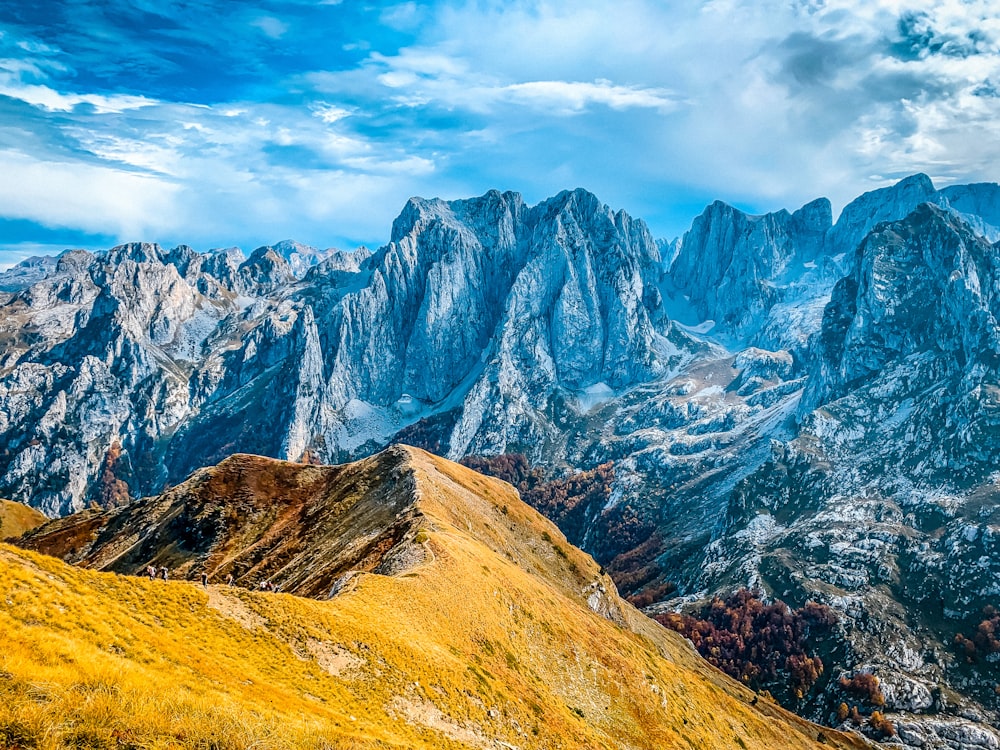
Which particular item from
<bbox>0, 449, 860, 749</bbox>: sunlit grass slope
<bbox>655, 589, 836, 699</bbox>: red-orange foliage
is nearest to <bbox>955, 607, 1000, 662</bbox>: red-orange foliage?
<bbox>655, 589, 836, 699</bbox>: red-orange foliage

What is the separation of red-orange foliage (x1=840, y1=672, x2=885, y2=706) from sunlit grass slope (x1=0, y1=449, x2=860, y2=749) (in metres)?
102

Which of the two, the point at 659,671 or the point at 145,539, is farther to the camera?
the point at 145,539

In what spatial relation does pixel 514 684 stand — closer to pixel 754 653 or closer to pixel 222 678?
pixel 222 678

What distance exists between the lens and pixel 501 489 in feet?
458

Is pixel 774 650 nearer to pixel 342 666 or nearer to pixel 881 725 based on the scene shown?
pixel 881 725

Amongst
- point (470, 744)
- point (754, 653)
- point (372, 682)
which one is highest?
point (372, 682)

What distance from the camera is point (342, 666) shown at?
116 ft

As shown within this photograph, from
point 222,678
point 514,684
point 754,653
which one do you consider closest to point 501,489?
point 514,684

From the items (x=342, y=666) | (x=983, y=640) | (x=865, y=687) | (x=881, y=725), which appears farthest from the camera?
(x=983, y=640)

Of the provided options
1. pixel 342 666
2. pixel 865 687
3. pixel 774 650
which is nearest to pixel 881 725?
pixel 865 687

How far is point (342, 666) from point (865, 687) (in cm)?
18726

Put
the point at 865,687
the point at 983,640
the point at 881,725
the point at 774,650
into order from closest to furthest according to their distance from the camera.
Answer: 1. the point at 881,725
2. the point at 865,687
3. the point at 983,640
4. the point at 774,650

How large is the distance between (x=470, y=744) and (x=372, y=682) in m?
7.92

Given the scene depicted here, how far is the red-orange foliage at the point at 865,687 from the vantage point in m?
154
